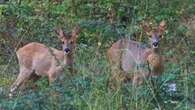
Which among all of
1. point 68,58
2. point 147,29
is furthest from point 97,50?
point 147,29

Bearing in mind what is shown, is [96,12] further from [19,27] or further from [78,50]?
[78,50]

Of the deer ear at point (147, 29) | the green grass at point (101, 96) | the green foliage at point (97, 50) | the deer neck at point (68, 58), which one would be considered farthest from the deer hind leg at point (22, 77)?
the green grass at point (101, 96)

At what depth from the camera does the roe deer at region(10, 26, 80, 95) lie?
10.4 meters

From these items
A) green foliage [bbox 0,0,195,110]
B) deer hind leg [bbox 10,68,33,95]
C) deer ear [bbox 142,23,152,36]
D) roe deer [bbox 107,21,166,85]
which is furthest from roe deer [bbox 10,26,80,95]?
deer ear [bbox 142,23,152,36]

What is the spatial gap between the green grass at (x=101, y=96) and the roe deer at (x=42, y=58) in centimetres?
232

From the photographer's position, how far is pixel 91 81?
7570mm

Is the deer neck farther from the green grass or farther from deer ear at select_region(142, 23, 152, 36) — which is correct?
the green grass

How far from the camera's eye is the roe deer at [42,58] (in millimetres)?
10359

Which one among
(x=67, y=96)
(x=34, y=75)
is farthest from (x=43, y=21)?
(x=67, y=96)

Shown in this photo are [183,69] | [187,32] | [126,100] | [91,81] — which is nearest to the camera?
[126,100]

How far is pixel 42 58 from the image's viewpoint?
11188 mm

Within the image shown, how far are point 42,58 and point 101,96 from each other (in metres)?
4.30

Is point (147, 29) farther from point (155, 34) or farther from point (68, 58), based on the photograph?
point (68, 58)

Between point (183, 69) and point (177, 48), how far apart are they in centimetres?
245
